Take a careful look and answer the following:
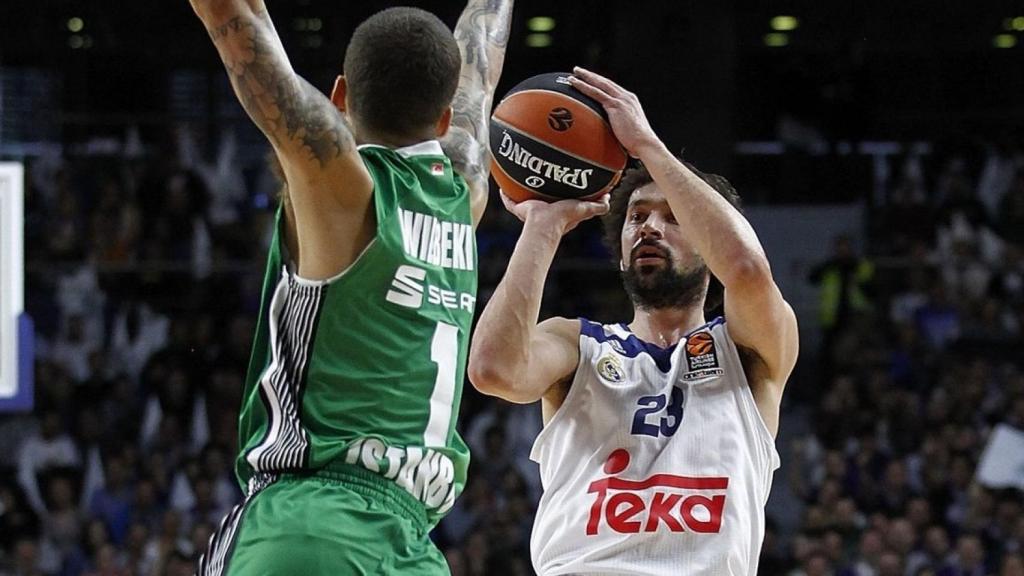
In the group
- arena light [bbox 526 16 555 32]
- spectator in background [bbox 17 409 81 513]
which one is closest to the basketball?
spectator in background [bbox 17 409 81 513]

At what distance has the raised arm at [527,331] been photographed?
164 inches

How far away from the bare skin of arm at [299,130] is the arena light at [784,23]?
13774 mm

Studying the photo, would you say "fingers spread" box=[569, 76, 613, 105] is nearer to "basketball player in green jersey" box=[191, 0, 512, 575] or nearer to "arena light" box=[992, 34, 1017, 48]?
"basketball player in green jersey" box=[191, 0, 512, 575]

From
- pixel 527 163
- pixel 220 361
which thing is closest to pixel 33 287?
pixel 220 361

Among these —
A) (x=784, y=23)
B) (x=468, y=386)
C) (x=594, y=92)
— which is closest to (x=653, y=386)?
(x=594, y=92)

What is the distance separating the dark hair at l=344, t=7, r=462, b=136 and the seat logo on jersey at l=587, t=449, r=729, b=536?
1.46m

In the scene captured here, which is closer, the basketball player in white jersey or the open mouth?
the basketball player in white jersey

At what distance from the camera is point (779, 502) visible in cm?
1288

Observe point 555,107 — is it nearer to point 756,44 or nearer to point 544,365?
point 544,365

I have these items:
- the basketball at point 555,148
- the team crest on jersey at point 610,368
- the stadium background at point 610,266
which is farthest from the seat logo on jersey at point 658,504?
the stadium background at point 610,266

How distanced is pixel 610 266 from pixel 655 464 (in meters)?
9.31

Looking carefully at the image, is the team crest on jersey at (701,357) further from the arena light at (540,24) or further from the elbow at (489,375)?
the arena light at (540,24)

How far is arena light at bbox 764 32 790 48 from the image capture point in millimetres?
16484

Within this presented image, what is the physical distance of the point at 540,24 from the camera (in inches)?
652
